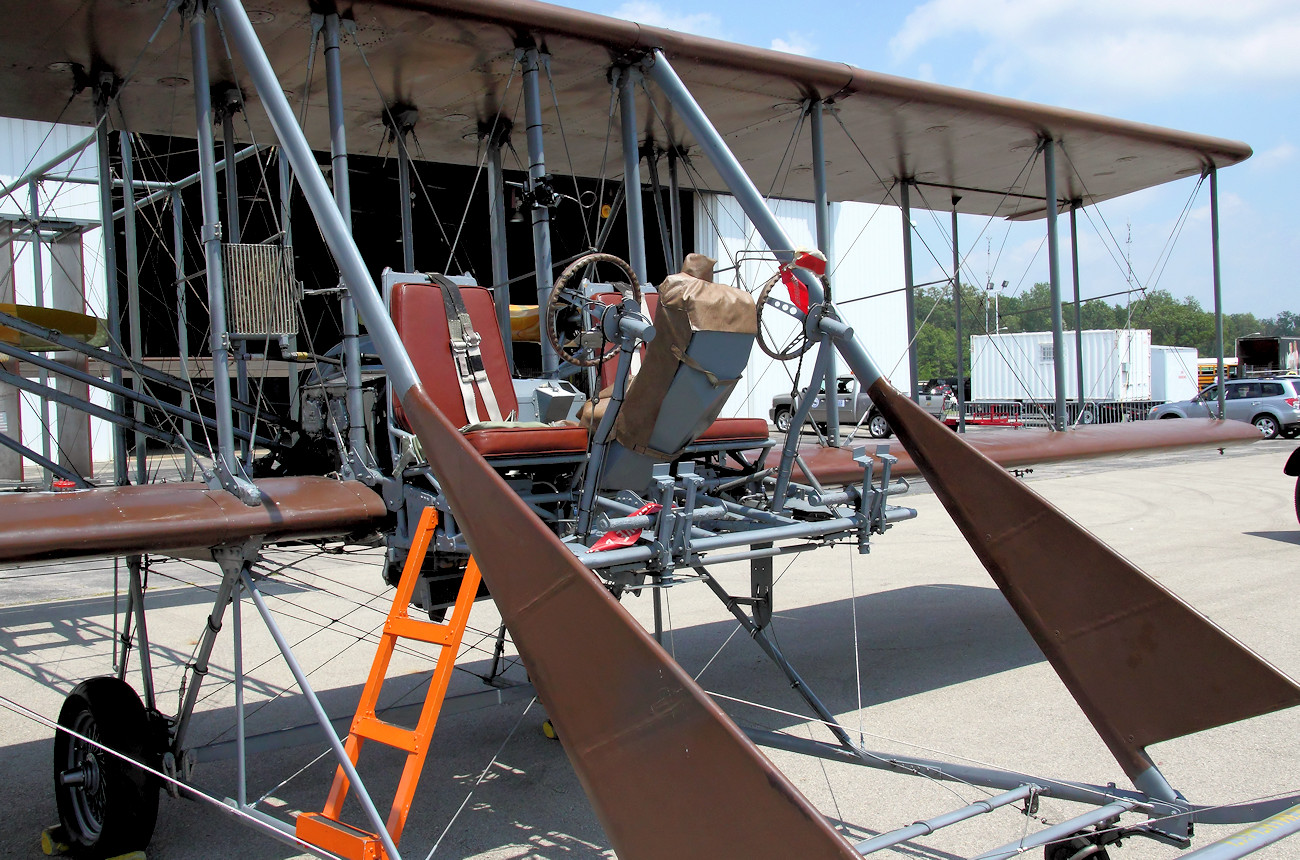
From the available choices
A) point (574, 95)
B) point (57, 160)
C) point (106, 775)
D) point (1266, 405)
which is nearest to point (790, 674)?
point (106, 775)

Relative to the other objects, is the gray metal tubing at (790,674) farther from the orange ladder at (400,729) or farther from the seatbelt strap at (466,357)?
the seatbelt strap at (466,357)

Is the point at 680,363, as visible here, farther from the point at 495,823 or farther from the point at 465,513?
the point at 495,823

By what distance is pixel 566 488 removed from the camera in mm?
5027

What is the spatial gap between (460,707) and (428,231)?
27368 mm

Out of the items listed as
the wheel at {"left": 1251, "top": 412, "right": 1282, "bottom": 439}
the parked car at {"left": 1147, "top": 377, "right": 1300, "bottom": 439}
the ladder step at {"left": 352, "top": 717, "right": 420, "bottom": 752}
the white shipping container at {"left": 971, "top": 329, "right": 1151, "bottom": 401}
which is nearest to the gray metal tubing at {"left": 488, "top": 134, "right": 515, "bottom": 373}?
the ladder step at {"left": 352, "top": 717, "right": 420, "bottom": 752}

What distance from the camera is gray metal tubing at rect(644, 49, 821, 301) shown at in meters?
4.89

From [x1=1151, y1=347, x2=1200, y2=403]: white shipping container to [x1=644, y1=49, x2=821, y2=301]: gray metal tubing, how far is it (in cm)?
3352

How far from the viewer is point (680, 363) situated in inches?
156

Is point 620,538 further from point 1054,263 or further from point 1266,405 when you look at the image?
point 1266,405

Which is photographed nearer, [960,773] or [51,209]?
[960,773]

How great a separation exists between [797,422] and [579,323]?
1152 mm

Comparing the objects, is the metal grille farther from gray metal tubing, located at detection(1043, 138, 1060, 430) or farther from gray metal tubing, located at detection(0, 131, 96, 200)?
gray metal tubing, located at detection(1043, 138, 1060, 430)

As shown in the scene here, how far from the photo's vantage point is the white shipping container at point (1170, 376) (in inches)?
1371

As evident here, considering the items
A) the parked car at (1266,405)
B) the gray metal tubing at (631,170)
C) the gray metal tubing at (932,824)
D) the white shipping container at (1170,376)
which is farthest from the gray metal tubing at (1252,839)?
the white shipping container at (1170,376)
